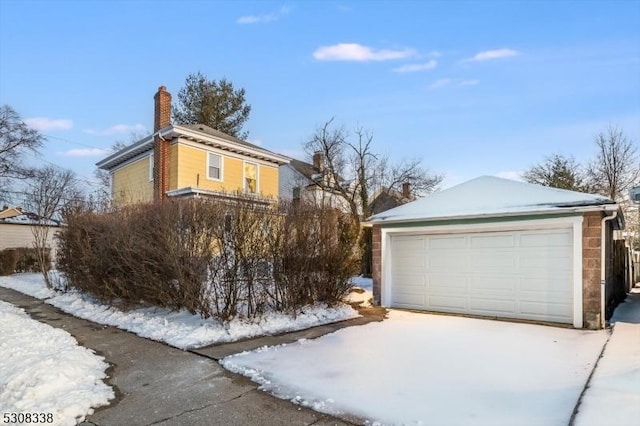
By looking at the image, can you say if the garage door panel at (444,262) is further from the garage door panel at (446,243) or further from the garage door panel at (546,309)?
the garage door panel at (546,309)

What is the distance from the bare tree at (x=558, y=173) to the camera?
2496 centimetres

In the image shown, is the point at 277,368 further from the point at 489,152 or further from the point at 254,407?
the point at 489,152

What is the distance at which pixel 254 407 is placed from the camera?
425cm

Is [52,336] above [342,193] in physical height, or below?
below

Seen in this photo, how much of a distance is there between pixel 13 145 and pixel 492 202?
100ft

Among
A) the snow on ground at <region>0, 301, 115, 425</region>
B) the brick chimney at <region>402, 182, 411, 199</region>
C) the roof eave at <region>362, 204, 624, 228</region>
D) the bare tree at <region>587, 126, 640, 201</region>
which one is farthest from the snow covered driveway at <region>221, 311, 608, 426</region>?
the bare tree at <region>587, 126, 640, 201</region>

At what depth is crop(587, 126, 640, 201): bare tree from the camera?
77.4 feet

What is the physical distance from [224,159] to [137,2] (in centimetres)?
796

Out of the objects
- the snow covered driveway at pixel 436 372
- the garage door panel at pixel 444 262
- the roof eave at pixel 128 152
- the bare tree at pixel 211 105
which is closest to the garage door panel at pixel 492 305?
the garage door panel at pixel 444 262

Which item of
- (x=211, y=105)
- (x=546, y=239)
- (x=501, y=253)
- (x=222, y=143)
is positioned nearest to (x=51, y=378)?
(x=501, y=253)

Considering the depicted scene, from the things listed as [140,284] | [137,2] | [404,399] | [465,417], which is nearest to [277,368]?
[404,399]

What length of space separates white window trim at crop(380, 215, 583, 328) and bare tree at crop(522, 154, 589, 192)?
1837cm

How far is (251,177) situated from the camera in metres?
19.4

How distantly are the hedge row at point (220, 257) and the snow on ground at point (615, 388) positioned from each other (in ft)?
17.1
